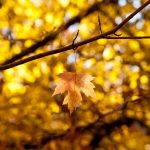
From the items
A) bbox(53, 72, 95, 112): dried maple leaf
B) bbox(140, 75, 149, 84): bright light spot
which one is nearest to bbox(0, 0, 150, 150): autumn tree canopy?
bbox(140, 75, 149, 84): bright light spot

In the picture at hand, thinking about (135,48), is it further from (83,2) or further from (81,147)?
(81,147)

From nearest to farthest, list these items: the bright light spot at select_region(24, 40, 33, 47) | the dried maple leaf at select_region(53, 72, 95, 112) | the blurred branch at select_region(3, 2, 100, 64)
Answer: the dried maple leaf at select_region(53, 72, 95, 112) → the blurred branch at select_region(3, 2, 100, 64) → the bright light spot at select_region(24, 40, 33, 47)

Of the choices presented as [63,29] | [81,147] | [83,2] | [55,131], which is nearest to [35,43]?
[63,29]

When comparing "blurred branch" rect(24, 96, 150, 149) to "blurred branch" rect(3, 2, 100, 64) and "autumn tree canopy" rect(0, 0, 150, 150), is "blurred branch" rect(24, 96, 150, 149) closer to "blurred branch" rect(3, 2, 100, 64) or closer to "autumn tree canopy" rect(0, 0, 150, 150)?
"autumn tree canopy" rect(0, 0, 150, 150)

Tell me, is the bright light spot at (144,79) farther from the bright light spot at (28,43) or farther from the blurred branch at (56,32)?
the bright light spot at (28,43)

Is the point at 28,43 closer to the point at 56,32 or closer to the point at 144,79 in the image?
the point at 56,32
